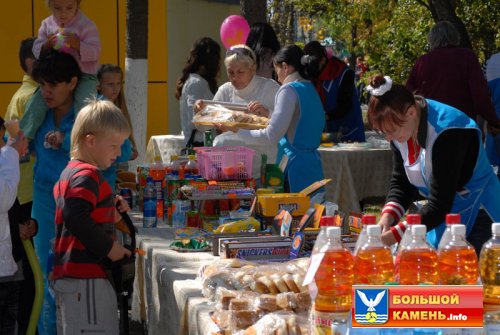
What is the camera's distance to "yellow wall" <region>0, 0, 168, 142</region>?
12.1 m

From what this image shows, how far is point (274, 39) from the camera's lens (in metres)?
6.96

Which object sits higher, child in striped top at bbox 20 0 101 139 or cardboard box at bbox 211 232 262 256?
child in striped top at bbox 20 0 101 139

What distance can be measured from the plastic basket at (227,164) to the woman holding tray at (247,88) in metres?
0.59

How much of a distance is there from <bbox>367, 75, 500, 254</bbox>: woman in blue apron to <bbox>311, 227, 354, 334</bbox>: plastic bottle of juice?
83cm

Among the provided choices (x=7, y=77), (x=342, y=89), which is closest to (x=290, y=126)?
(x=342, y=89)

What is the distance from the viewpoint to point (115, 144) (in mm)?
3537

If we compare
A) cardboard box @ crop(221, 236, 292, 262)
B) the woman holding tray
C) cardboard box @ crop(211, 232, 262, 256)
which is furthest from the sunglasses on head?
cardboard box @ crop(221, 236, 292, 262)

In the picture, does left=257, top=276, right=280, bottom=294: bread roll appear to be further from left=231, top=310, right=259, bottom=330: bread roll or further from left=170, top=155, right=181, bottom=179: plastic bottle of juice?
left=170, top=155, right=181, bottom=179: plastic bottle of juice

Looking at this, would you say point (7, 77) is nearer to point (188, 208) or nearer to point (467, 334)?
point (188, 208)

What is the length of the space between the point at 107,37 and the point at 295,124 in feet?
26.3

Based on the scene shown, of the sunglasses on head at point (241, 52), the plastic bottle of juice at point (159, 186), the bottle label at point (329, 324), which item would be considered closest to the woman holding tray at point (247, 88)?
the sunglasses on head at point (241, 52)

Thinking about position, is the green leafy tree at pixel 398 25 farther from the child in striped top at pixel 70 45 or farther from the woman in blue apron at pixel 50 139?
the woman in blue apron at pixel 50 139

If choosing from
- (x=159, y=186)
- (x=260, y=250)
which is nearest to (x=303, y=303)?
(x=260, y=250)

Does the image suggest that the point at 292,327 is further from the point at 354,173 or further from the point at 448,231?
the point at 354,173
